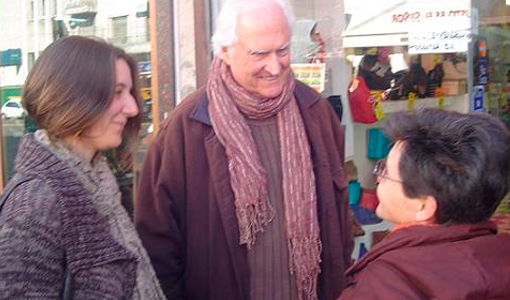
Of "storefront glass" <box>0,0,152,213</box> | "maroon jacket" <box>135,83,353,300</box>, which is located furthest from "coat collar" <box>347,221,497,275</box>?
"storefront glass" <box>0,0,152,213</box>

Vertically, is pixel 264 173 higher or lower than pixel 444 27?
lower

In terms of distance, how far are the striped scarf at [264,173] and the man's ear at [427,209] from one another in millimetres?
789

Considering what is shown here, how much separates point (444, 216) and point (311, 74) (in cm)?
269

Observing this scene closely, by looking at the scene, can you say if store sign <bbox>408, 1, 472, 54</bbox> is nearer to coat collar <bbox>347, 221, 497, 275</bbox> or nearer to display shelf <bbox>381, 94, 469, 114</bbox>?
display shelf <bbox>381, 94, 469, 114</bbox>

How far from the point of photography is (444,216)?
63.7 inches

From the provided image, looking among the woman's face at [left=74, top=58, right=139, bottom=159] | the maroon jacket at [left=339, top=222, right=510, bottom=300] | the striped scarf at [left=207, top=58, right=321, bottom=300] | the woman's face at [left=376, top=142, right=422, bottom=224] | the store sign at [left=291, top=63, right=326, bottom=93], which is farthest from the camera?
the store sign at [left=291, top=63, right=326, bottom=93]

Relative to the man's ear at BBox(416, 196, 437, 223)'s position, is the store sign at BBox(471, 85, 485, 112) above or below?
above

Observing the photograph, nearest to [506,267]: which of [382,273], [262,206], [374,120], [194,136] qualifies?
[382,273]

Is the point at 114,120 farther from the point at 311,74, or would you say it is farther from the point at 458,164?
the point at 311,74

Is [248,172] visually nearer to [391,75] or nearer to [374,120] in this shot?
[374,120]

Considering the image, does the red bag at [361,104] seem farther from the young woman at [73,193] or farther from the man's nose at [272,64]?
the young woman at [73,193]

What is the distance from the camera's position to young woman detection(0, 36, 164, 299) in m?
1.56

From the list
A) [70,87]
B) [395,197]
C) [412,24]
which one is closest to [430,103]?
[412,24]

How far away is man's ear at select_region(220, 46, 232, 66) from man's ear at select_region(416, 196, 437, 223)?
1045 millimetres
